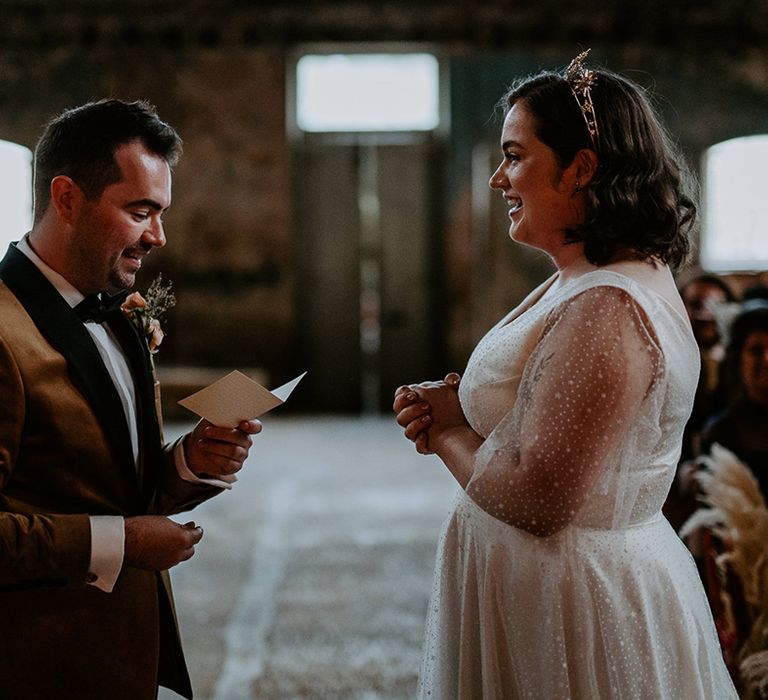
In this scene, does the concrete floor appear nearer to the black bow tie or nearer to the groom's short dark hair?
the black bow tie

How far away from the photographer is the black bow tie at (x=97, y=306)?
5.89 ft

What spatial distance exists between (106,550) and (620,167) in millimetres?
1176

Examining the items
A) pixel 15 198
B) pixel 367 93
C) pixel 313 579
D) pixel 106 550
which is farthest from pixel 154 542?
pixel 367 93

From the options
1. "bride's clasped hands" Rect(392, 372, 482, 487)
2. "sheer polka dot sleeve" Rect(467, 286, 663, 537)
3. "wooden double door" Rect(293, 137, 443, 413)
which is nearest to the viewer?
"sheer polka dot sleeve" Rect(467, 286, 663, 537)

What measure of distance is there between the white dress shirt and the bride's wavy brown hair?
95 centimetres

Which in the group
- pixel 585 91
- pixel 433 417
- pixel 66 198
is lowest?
pixel 433 417

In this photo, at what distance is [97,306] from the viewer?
182 centimetres

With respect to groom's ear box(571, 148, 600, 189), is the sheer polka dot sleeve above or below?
below

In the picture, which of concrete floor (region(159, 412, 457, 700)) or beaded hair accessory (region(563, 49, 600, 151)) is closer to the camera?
beaded hair accessory (region(563, 49, 600, 151))

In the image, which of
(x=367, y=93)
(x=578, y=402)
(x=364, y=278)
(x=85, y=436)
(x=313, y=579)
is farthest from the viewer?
(x=364, y=278)

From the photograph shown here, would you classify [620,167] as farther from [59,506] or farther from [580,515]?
[59,506]

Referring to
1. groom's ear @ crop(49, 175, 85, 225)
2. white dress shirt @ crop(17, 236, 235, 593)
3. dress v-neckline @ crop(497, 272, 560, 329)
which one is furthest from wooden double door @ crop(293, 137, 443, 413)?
groom's ear @ crop(49, 175, 85, 225)

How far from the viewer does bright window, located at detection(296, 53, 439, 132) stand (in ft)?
36.4

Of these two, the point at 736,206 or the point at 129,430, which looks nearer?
the point at 129,430
